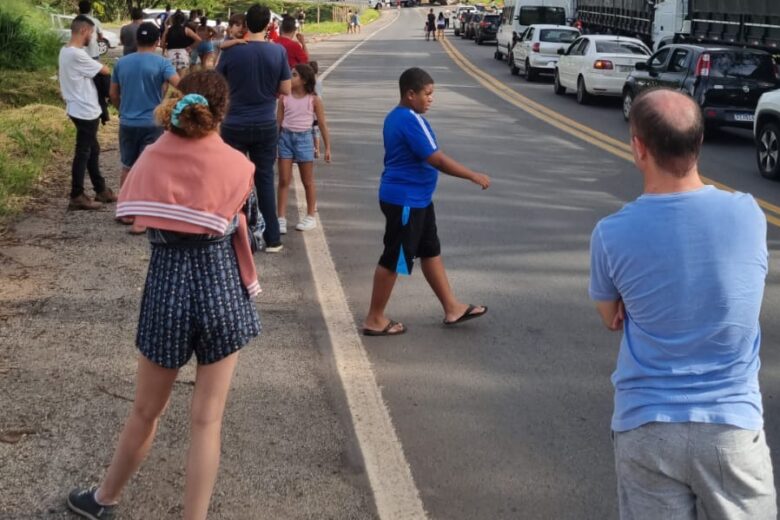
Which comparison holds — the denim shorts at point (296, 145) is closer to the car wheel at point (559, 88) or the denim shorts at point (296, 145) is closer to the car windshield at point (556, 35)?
the car wheel at point (559, 88)

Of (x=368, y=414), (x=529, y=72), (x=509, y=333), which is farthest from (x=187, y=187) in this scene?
(x=529, y=72)

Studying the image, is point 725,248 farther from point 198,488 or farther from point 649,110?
point 198,488

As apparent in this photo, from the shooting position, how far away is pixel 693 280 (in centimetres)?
290

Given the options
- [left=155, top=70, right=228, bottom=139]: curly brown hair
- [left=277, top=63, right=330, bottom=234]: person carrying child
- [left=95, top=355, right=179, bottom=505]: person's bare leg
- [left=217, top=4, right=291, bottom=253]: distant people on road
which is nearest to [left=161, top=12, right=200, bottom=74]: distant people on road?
[left=277, top=63, right=330, bottom=234]: person carrying child

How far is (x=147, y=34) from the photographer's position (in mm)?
9016

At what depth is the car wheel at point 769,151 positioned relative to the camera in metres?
13.2

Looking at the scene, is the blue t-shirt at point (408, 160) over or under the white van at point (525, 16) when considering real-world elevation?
over

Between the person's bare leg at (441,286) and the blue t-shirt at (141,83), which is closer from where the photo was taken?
the person's bare leg at (441,286)

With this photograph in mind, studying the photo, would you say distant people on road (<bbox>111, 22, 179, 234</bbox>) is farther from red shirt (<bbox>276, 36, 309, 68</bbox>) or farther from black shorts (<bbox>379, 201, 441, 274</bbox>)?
red shirt (<bbox>276, 36, 309, 68</bbox>)

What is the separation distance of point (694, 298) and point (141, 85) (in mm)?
7067

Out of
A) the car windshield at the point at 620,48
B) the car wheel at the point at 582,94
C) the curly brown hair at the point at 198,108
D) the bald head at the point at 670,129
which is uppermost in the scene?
the bald head at the point at 670,129

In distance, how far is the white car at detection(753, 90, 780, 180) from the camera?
520 inches

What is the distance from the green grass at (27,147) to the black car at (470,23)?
140 feet

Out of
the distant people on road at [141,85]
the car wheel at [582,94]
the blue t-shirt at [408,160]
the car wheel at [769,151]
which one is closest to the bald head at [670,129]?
the blue t-shirt at [408,160]
